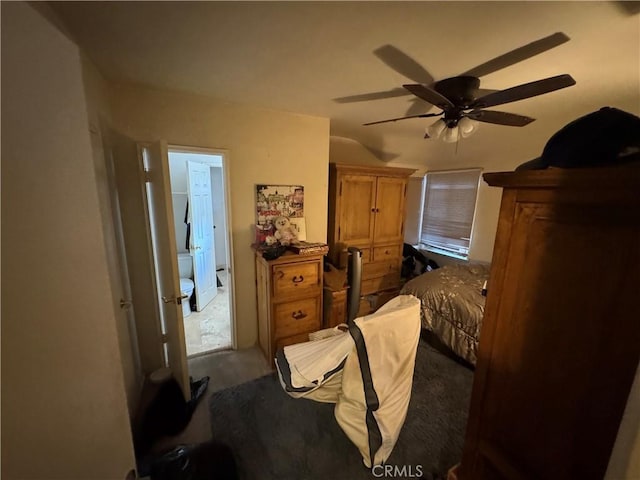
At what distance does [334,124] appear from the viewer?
107 inches

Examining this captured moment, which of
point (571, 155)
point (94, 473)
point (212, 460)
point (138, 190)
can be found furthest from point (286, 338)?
point (571, 155)

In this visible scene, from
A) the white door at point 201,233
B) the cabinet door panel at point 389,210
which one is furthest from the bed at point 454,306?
the white door at point 201,233

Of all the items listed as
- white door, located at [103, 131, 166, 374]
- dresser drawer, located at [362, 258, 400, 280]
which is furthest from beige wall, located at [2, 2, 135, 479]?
dresser drawer, located at [362, 258, 400, 280]

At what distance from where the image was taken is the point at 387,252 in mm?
3318

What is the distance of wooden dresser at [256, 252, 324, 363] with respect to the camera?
6.86 ft

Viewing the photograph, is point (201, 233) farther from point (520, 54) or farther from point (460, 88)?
point (520, 54)

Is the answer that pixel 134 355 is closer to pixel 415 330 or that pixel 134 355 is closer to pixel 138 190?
pixel 138 190

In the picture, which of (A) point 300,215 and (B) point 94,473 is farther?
(A) point 300,215

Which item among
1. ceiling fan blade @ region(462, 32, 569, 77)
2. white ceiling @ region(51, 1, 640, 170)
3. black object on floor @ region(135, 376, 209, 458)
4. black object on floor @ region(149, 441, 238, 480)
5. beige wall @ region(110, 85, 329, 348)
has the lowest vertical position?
black object on floor @ region(135, 376, 209, 458)

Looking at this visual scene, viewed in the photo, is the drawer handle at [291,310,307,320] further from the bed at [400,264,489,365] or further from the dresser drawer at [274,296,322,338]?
the bed at [400,264,489,365]

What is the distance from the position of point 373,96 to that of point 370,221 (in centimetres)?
147

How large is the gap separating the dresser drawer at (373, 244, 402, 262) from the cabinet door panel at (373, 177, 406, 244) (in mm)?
96

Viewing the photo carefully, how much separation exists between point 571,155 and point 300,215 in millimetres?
2037

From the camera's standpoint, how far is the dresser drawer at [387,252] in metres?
3.22
